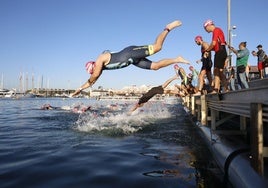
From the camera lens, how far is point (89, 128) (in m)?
11.8

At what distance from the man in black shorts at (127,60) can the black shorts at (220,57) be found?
1.15 meters

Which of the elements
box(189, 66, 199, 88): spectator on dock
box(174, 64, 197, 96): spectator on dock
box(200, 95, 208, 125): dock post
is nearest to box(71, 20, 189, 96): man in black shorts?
box(200, 95, 208, 125): dock post

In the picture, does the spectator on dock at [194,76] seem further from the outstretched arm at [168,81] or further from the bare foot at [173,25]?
the bare foot at [173,25]

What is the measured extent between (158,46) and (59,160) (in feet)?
15.3

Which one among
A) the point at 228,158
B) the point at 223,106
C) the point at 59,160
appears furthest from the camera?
the point at 223,106

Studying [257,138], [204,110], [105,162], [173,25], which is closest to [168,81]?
[204,110]

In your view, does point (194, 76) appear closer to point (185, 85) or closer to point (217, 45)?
point (185, 85)

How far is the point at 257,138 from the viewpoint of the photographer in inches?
151

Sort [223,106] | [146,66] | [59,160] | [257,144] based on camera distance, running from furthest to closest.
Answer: [146,66]
[223,106]
[59,160]
[257,144]

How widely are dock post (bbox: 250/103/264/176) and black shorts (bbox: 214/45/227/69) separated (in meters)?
5.11

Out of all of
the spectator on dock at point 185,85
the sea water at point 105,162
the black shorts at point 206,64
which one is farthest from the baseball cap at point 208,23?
the spectator on dock at point 185,85

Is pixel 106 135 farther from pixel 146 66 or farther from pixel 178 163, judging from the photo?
pixel 178 163

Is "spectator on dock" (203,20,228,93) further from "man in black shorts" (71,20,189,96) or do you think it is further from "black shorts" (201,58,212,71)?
"black shorts" (201,58,212,71)

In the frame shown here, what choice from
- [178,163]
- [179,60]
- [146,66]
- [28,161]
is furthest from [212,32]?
[28,161]
